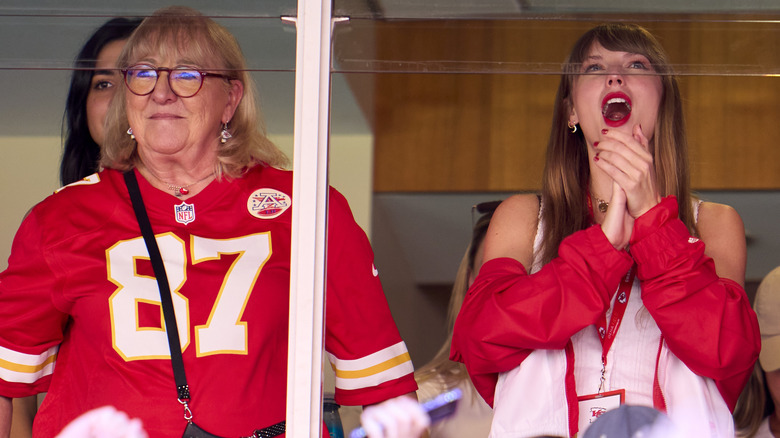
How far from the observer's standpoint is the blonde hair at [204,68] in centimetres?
209

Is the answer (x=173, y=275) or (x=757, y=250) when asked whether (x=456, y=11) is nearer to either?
(x=173, y=275)

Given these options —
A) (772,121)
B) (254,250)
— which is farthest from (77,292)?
(772,121)

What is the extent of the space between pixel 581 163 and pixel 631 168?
0.29 meters

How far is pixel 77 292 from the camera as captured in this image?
2.10 meters

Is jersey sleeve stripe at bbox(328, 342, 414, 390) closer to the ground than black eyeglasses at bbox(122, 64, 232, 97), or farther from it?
closer to the ground

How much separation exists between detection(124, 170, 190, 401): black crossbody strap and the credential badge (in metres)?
0.22

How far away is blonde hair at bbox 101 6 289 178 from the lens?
2086 mm

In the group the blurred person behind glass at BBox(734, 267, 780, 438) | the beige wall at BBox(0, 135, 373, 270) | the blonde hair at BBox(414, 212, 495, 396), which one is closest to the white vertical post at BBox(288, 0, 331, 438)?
the beige wall at BBox(0, 135, 373, 270)

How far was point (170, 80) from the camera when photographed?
7.28 ft

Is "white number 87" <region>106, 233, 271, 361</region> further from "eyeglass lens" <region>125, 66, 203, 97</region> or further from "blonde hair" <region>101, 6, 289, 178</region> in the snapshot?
"eyeglass lens" <region>125, 66, 203, 97</region>

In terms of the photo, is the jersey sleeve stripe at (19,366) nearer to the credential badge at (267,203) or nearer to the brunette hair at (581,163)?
the credential badge at (267,203)

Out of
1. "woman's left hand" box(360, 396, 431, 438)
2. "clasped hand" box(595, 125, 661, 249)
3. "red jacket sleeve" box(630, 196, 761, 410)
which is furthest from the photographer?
A: "woman's left hand" box(360, 396, 431, 438)

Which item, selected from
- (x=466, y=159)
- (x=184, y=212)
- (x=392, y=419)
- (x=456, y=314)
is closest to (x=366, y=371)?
(x=392, y=419)

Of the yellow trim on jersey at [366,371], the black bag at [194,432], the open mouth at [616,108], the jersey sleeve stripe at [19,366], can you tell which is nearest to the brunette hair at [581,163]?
the open mouth at [616,108]
